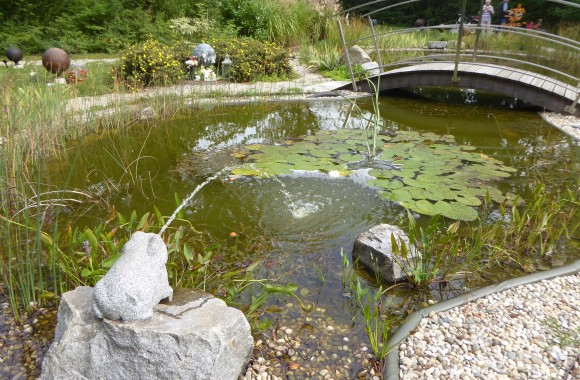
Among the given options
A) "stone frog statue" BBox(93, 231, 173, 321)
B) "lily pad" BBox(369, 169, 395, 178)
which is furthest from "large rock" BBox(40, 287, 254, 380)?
"lily pad" BBox(369, 169, 395, 178)

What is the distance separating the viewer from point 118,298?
1531mm

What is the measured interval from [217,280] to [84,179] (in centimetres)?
206

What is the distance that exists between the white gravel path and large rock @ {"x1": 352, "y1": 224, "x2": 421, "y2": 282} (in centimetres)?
36

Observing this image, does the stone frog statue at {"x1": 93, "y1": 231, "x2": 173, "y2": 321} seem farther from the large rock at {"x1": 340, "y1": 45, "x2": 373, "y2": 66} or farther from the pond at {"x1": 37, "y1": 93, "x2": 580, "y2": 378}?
the large rock at {"x1": 340, "y1": 45, "x2": 373, "y2": 66}

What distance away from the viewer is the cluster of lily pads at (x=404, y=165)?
3367mm

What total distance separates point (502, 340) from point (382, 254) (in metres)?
0.73

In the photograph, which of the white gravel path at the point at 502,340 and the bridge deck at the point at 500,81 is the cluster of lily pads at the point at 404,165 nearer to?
the white gravel path at the point at 502,340

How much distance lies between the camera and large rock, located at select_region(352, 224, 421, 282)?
2461 mm

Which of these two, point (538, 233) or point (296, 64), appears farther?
point (296, 64)

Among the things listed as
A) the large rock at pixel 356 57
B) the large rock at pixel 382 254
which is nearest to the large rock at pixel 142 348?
the large rock at pixel 382 254

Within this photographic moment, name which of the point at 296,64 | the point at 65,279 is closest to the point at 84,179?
the point at 65,279

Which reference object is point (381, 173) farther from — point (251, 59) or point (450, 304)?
point (251, 59)

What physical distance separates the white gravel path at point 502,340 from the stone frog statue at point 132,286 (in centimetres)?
104

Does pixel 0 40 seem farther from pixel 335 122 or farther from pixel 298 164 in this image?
pixel 298 164
